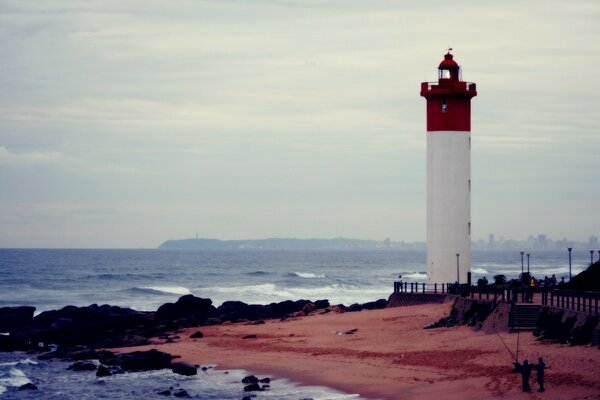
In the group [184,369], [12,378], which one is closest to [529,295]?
[184,369]

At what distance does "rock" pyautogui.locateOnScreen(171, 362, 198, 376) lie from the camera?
30531mm

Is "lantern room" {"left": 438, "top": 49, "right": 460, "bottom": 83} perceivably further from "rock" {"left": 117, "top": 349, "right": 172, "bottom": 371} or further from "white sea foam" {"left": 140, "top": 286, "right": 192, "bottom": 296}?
"white sea foam" {"left": 140, "top": 286, "right": 192, "bottom": 296}

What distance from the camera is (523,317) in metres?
30.5

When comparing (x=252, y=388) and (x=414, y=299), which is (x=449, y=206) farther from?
(x=252, y=388)

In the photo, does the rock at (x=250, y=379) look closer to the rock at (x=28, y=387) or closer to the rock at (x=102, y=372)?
the rock at (x=102, y=372)

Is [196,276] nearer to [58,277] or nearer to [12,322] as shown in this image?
[58,277]

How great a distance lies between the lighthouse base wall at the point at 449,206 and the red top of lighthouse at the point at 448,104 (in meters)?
0.32

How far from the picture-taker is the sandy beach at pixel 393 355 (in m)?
23.8

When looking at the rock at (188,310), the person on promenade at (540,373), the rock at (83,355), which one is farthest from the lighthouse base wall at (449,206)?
the person on promenade at (540,373)

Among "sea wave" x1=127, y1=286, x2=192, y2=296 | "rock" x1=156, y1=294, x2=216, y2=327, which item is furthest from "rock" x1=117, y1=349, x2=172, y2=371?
"sea wave" x1=127, y1=286, x2=192, y2=296

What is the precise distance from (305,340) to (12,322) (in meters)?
16.2

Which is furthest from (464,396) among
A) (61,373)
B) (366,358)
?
(61,373)

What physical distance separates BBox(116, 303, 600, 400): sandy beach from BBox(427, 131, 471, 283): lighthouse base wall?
225cm

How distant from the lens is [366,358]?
3084cm
